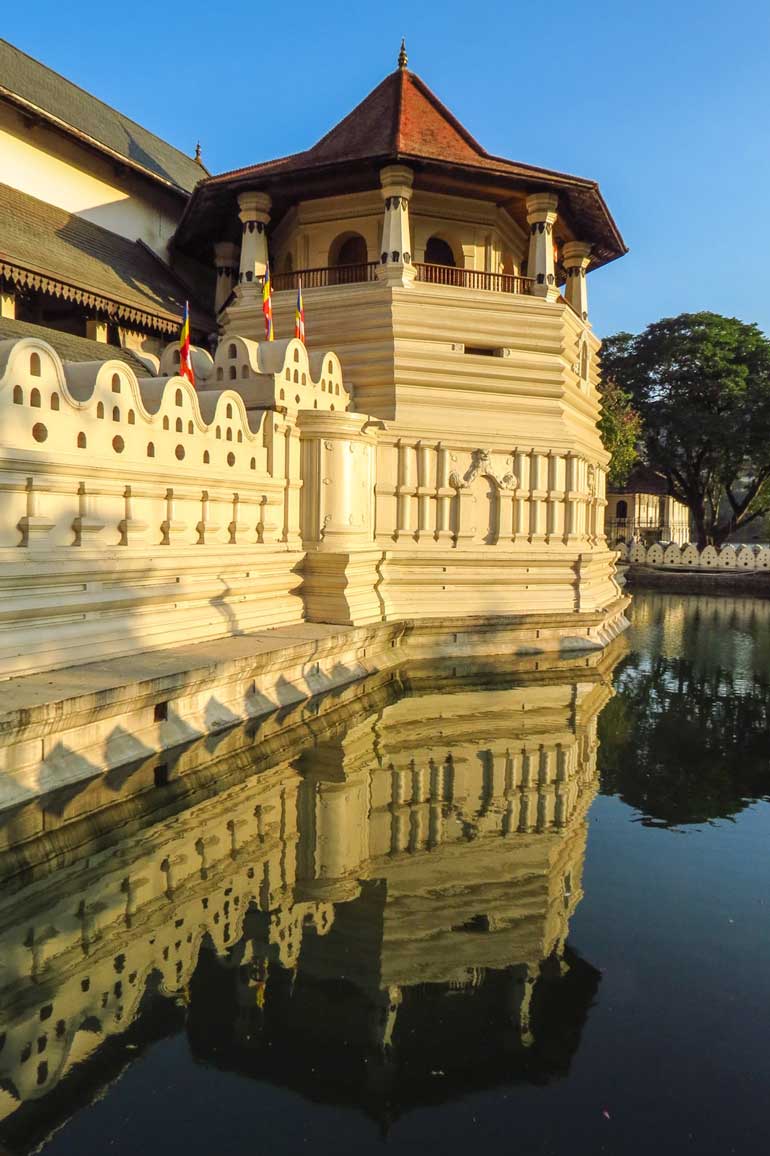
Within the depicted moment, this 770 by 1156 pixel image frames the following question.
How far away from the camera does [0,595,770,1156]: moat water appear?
3.60m

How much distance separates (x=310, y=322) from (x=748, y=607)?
1938cm

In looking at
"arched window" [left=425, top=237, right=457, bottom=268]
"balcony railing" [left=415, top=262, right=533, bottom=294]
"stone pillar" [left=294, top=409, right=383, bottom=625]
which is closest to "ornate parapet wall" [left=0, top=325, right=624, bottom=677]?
"stone pillar" [left=294, top=409, right=383, bottom=625]

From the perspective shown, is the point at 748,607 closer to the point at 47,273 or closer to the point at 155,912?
the point at 47,273

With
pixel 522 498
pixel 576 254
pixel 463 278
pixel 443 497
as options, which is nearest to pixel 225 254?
pixel 463 278

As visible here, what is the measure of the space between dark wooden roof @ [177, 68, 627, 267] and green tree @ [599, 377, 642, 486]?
15672 mm

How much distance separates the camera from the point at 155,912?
5203mm

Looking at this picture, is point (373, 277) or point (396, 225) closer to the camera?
point (396, 225)

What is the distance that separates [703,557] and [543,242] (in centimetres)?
2397

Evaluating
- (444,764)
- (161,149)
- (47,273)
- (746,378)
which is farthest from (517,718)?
(746,378)

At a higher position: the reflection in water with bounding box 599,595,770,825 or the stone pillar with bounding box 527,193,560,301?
the stone pillar with bounding box 527,193,560,301

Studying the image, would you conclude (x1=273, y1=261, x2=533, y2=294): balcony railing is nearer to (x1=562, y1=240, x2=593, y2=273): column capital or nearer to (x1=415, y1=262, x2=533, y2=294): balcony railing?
(x1=415, y1=262, x2=533, y2=294): balcony railing

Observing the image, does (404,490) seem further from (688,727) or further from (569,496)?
(688,727)

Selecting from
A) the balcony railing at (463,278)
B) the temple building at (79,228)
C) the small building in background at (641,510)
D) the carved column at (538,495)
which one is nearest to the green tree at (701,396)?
the small building in background at (641,510)

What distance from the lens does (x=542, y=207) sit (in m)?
14.8
